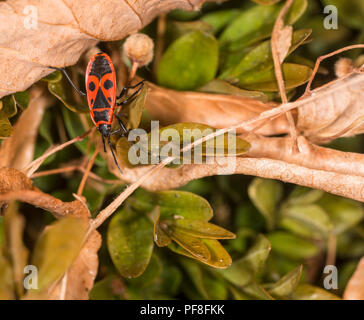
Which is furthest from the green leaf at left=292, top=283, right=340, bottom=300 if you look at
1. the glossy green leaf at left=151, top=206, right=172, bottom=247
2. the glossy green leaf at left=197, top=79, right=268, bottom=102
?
the glossy green leaf at left=197, top=79, right=268, bottom=102

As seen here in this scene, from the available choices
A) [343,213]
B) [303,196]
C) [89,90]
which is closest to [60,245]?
[89,90]

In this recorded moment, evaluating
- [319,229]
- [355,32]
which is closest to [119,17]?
[355,32]

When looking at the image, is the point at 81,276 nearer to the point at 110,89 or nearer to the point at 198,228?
the point at 198,228

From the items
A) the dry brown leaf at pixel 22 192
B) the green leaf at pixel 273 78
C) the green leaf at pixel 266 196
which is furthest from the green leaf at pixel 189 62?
the dry brown leaf at pixel 22 192

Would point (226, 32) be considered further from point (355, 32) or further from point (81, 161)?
point (81, 161)

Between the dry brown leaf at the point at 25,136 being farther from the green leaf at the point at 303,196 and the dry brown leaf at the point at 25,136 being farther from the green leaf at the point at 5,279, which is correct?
the green leaf at the point at 303,196

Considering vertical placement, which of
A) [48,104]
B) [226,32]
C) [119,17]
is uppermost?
[226,32]

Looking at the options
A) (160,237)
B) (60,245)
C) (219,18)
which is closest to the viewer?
(60,245)
